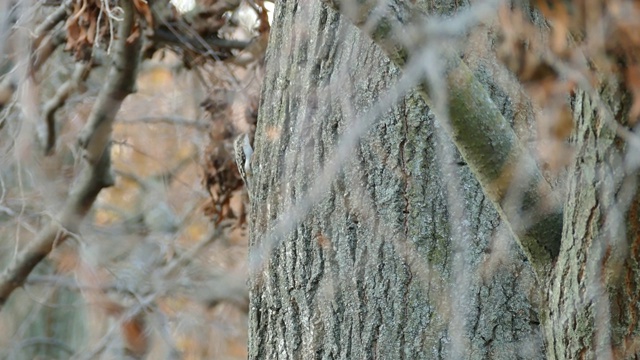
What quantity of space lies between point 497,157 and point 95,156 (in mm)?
3929

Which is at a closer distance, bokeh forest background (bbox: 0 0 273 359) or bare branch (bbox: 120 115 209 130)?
bokeh forest background (bbox: 0 0 273 359)

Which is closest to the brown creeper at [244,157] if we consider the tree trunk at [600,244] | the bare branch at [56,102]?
the tree trunk at [600,244]

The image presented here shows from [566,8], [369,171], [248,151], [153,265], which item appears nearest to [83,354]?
[153,265]

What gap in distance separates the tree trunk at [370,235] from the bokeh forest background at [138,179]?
203 cm

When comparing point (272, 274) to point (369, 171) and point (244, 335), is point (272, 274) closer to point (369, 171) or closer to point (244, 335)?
point (369, 171)

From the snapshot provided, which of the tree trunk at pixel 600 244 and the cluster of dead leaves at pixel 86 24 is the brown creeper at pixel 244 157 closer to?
the tree trunk at pixel 600 244

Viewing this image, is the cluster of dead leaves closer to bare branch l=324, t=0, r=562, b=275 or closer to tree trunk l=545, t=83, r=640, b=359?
bare branch l=324, t=0, r=562, b=275

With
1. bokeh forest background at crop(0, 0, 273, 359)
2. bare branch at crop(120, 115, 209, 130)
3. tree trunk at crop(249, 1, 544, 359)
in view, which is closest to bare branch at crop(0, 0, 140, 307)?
bokeh forest background at crop(0, 0, 273, 359)

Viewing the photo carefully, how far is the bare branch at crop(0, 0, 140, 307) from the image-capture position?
5.06m

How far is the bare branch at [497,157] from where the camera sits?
180cm

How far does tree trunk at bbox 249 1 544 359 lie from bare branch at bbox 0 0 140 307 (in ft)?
7.70

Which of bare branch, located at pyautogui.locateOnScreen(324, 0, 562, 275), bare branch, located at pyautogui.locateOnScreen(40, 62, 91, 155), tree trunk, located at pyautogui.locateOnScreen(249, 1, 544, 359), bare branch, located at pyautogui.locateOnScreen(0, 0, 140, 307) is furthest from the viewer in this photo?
bare branch, located at pyautogui.locateOnScreen(40, 62, 91, 155)

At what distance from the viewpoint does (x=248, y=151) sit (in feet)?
9.88

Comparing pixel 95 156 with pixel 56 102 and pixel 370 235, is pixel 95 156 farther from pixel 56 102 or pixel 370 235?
pixel 370 235
